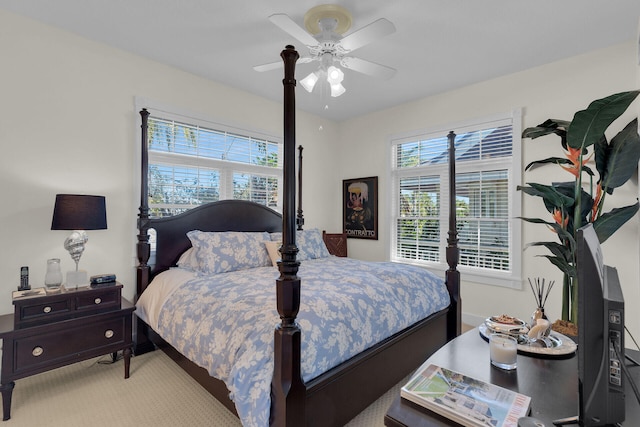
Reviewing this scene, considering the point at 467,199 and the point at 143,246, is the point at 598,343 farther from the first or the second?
the point at 467,199

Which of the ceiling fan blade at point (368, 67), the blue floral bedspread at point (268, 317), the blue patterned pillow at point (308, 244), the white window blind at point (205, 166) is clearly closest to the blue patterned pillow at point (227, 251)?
the blue floral bedspread at point (268, 317)

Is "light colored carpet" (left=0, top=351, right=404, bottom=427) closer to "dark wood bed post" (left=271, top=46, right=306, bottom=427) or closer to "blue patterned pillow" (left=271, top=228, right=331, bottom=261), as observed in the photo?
"dark wood bed post" (left=271, top=46, right=306, bottom=427)

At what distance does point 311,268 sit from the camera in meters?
3.07

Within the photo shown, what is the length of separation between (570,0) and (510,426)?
9.44ft

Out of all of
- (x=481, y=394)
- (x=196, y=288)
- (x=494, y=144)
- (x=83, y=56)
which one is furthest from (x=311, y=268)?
(x=83, y=56)

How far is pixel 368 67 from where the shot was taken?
2.59 meters

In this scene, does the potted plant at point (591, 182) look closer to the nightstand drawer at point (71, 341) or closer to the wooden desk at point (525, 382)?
the wooden desk at point (525, 382)

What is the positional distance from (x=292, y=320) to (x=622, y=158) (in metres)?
2.64

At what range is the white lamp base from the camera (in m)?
2.42

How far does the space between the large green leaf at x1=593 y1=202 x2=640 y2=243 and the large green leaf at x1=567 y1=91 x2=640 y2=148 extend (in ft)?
1.76

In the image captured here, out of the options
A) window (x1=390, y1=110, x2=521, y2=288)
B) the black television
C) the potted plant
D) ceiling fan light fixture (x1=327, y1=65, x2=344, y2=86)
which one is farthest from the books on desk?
window (x1=390, y1=110, x2=521, y2=288)

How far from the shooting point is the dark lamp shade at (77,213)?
2303 mm

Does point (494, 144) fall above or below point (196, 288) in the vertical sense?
above

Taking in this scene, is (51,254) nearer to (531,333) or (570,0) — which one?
(531,333)
